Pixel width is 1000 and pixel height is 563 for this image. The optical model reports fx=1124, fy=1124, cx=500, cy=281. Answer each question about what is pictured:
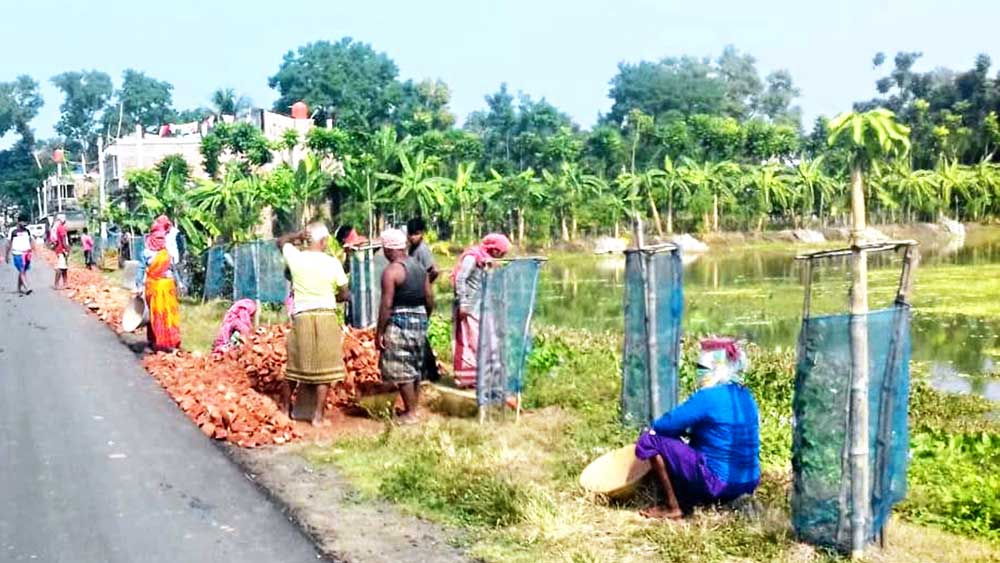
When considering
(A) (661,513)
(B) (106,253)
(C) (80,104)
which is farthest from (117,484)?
(C) (80,104)

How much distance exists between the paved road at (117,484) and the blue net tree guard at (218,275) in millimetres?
7901

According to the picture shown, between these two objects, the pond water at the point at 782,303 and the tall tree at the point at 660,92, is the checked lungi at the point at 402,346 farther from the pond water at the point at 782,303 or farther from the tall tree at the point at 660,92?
the tall tree at the point at 660,92

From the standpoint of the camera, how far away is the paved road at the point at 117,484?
6234 millimetres

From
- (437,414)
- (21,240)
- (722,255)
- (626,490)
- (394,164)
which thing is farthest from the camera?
(722,255)

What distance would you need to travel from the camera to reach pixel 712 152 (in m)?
62.8

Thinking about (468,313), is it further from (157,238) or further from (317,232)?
(157,238)

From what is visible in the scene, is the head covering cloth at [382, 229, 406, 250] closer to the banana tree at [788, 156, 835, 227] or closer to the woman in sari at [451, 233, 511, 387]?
the woman in sari at [451, 233, 511, 387]

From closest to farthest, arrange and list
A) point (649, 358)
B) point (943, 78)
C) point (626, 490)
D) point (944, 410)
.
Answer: point (626, 490)
point (649, 358)
point (944, 410)
point (943, 78)

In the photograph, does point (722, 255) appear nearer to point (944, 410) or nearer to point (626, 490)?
point (944, 410)

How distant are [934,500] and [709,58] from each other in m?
100

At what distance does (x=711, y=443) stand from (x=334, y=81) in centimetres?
8482

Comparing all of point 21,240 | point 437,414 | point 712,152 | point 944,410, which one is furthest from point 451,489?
point 712,152

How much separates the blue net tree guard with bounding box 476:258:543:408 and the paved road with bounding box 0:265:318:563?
224 cm

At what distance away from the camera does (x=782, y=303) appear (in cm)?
2450
